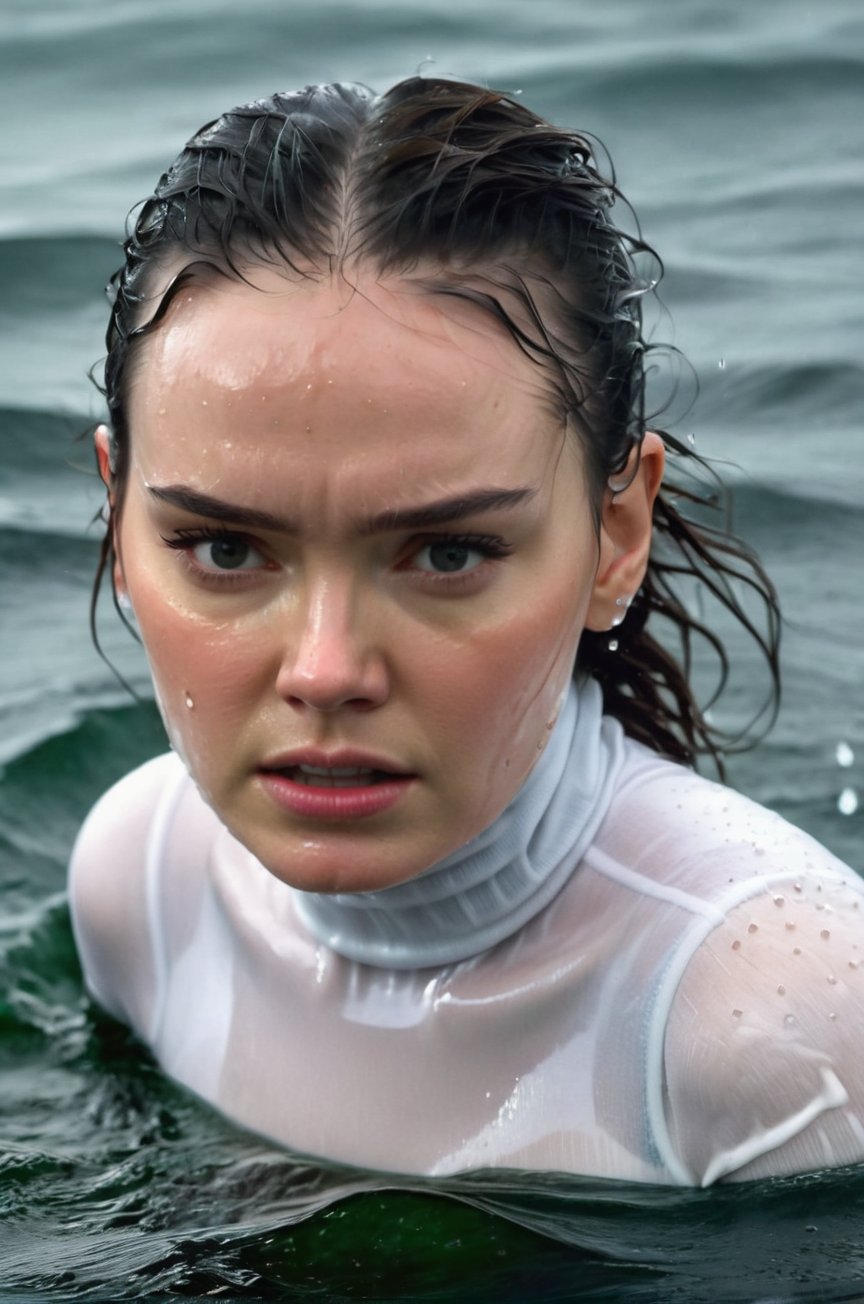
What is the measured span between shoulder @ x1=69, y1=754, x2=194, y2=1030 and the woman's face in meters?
0.84

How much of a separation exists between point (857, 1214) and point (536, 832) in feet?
2.22

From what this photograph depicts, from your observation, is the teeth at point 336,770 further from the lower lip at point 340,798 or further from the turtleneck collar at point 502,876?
the turtleneck collar at point 502,876

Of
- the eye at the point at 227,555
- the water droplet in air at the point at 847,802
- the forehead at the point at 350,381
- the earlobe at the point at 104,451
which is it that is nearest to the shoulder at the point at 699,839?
the forehead at the point at 350,381

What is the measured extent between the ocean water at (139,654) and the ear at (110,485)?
92cm

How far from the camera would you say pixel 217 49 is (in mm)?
9727

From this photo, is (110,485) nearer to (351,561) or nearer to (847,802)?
(351,561)

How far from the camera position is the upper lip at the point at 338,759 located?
2.54m

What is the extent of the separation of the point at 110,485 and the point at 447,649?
68 cm

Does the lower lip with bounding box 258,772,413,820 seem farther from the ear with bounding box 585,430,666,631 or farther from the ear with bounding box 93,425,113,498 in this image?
the ear with bounding box 93,425,113,498

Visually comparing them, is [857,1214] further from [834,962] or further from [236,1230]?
[236,1230]

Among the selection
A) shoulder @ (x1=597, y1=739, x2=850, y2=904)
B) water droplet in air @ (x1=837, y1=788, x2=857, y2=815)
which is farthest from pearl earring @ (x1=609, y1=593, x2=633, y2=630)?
water droplet in air @ (x1=837, y1=788, x2=857, y2=815)

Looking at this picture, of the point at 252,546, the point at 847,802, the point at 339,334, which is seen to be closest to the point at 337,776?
the point at 252,546

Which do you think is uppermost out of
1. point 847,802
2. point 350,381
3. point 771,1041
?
point 350,381

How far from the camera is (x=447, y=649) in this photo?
8.34ft
